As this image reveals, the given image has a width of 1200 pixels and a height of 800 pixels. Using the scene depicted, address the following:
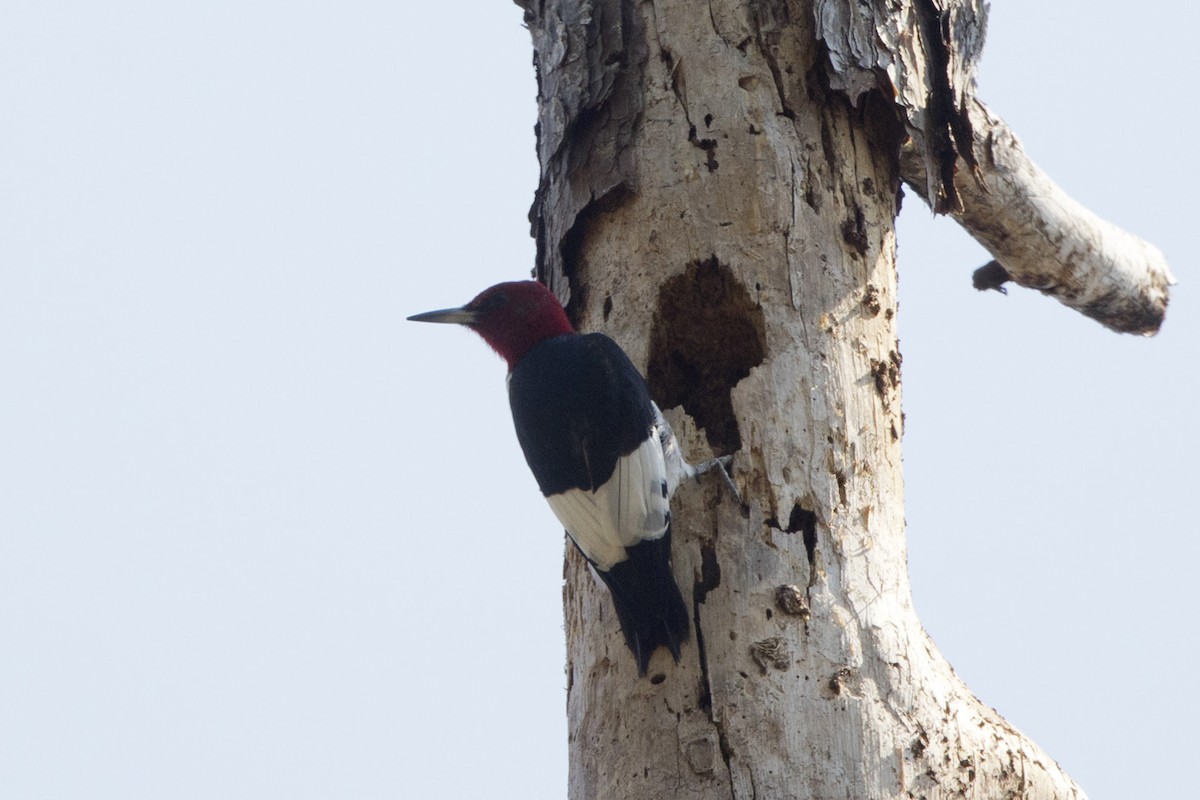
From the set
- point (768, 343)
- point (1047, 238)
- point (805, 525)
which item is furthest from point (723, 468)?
point (1047, 238)

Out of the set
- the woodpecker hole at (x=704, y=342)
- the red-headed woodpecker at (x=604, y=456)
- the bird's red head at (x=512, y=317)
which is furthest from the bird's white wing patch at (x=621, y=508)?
the bird's red head at (x=512, y=317)

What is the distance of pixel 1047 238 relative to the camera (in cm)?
448

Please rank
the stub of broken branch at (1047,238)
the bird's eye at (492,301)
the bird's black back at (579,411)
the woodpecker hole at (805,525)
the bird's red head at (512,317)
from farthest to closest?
the stub of broken branch at (1047,238)
the bird's eye at (492,301)
the bird's red head at (512,317)
the bird's black back at (579,411)
the woodpecker hole at (805,525)

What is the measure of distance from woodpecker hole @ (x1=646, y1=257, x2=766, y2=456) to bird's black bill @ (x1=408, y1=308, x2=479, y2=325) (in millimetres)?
879

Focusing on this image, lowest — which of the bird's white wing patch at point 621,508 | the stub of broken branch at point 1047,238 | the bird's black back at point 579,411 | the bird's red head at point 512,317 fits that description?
the bird's white wing patch at point 621,508

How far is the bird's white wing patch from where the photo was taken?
3086 millimetres

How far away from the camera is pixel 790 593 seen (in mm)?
2963

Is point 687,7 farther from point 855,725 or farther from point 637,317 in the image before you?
point 855,725

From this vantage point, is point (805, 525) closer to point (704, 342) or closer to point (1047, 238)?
point (704, 342)

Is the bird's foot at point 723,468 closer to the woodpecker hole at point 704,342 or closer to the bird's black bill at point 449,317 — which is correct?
the woodpecker hole at point 704,342

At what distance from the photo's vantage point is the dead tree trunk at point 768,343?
9.39ft

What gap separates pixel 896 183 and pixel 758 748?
161 centimetres

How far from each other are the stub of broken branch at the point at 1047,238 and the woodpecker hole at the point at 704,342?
77 centimetres

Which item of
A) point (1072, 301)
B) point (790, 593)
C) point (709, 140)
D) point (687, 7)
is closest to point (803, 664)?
point (790, 593)
